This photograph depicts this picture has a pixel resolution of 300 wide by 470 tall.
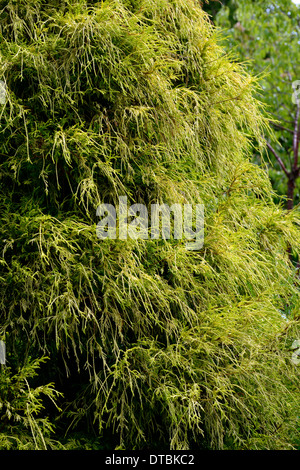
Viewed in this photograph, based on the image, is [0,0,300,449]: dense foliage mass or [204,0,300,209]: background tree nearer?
[0,0,300,449]: dense foliage mass

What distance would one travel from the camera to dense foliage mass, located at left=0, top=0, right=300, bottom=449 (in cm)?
147

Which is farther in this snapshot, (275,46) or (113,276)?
Result: (275,46)

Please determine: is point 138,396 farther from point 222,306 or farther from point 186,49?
point 186,49

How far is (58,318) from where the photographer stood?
4.71 feet

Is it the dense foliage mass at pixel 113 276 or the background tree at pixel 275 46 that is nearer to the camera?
the dense foliage mass at pixel 113 276

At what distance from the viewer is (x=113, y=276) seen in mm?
1522

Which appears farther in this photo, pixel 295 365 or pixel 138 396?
pixel 295 365

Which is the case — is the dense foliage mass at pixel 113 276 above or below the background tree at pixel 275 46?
below

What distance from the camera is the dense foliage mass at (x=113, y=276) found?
147 cm

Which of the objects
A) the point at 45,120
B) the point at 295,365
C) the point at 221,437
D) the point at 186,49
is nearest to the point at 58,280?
the point at 45,120

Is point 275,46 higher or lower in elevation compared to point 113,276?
higher

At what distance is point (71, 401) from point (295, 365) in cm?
73

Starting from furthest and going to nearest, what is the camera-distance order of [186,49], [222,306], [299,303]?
[186,49]
[299,303]
[222,306]

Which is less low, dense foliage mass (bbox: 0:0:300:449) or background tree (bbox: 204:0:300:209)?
background tree (bbox: 204:0:300:209)
